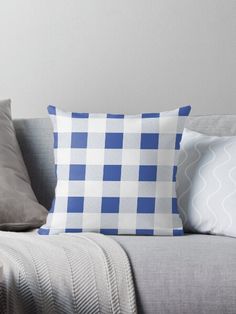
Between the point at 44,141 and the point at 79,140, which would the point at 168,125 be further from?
the point at 44,141

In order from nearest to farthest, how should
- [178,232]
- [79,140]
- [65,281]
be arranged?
[65,281] < [178,232] < [79,140]

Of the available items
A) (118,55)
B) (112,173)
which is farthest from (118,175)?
(118,55)

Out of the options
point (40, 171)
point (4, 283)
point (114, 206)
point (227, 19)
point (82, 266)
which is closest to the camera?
point (4, 283)

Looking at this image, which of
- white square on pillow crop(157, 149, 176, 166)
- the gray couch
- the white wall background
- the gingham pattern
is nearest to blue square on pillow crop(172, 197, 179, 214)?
the gingham pattern

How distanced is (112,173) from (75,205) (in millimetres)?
149

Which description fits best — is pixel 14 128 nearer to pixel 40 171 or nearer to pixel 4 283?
pixel 40 171

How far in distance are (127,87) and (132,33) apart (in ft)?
0.74

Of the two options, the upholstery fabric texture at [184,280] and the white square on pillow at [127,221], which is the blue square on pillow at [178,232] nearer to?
the white square on pillow at [127,221]

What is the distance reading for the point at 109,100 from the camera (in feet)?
9.71

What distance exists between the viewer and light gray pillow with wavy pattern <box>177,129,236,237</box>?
81.3 inches

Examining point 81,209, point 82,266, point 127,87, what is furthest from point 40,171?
point 82,266

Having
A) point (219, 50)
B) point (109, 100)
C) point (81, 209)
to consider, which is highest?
point (219, 50)

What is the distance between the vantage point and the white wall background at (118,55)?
2930 millimetres

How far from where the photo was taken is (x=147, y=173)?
2.13 m
